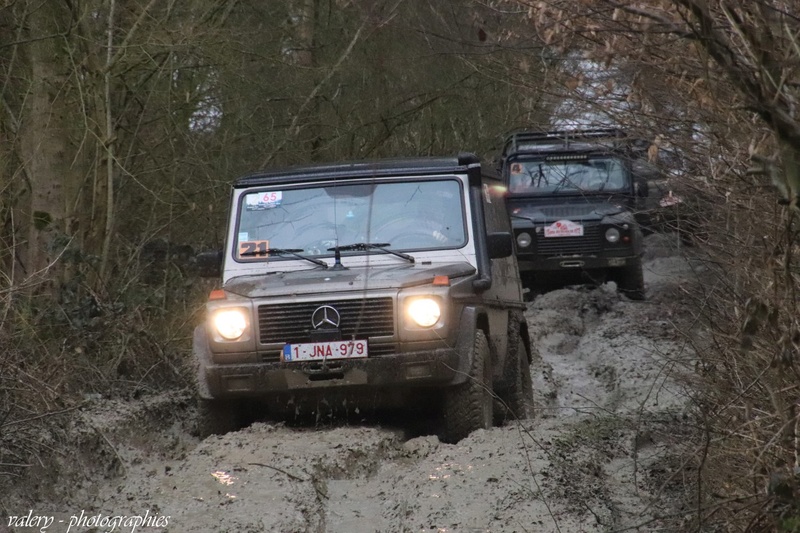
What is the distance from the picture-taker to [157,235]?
39.2 ft

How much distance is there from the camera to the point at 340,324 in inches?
278

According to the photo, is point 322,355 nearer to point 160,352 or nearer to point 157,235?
point 160,352

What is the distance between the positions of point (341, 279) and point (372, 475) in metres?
1.24

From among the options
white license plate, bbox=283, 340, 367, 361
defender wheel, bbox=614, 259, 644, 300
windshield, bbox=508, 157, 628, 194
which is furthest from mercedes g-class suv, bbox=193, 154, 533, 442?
defender wheel, bbox=614, 259, 644, 300

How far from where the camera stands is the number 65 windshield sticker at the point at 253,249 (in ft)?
26.1

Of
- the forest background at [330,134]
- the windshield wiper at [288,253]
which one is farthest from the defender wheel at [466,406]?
the forest background at [330,134]

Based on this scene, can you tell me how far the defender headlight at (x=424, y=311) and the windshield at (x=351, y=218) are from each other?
78 centimetres

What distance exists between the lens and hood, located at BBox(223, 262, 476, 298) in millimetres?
7105

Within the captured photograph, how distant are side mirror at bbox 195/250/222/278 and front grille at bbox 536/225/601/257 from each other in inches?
314

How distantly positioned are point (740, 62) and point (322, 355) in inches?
157

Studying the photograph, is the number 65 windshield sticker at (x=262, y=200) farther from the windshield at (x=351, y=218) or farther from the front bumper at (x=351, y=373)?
the front bumper at (x=351, y=373)

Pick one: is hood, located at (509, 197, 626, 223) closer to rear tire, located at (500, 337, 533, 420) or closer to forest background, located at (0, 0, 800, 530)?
forest background, located at (0, 0, 800, 530)

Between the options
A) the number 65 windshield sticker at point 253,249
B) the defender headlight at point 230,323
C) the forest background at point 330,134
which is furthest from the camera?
the number 65 windshield sticker at point 253,249

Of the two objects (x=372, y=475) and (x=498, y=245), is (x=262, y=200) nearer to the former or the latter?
(x=498, y=245)
